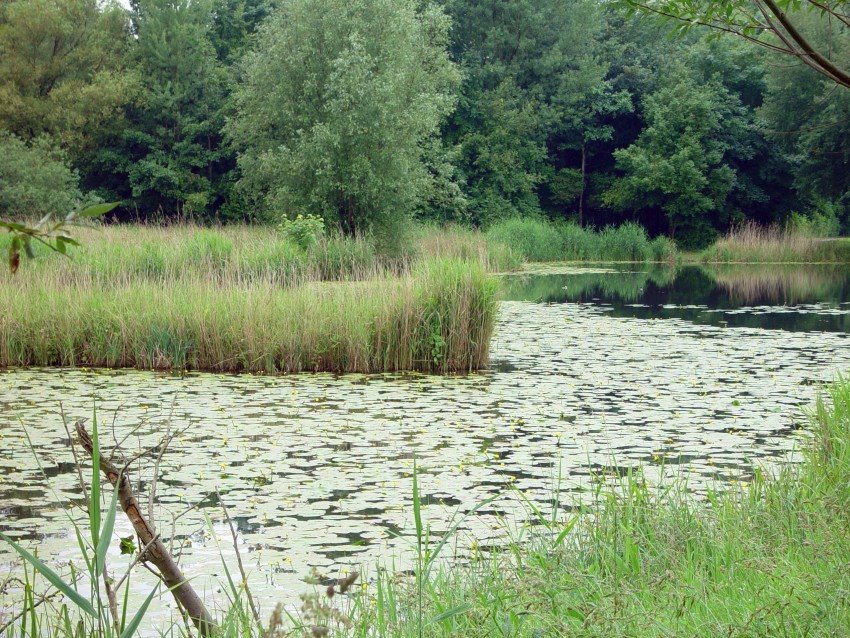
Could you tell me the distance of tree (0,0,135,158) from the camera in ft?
108

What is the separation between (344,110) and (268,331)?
15314mm

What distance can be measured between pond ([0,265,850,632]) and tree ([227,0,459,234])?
12.5 meters

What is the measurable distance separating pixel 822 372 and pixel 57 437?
288 inches

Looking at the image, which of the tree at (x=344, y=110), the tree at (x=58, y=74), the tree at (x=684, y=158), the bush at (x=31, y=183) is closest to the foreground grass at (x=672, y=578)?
the tree at (x=344, y=110)

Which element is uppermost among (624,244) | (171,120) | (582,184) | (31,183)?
(171,120)

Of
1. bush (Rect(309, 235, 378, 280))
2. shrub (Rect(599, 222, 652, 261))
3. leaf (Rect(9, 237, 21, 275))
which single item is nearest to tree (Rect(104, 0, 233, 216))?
shrub (Rect(599, 222, 652, 261))

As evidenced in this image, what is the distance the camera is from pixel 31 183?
91.0 feet

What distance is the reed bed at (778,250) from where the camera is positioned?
3456cm

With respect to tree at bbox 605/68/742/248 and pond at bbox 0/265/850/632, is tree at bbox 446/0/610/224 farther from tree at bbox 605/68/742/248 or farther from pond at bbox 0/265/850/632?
pond at bbox 0/265/850/632

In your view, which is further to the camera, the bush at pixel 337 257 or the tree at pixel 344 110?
the tree at pixel 344 110

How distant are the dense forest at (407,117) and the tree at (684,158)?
0.29 ft

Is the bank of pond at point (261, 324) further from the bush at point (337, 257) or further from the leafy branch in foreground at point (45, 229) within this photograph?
the leafy branch in foreground at point (45, 229)

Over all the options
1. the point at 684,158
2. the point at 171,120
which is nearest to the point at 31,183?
the point at 171,120

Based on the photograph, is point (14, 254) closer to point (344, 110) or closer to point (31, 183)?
point (344, 110)
